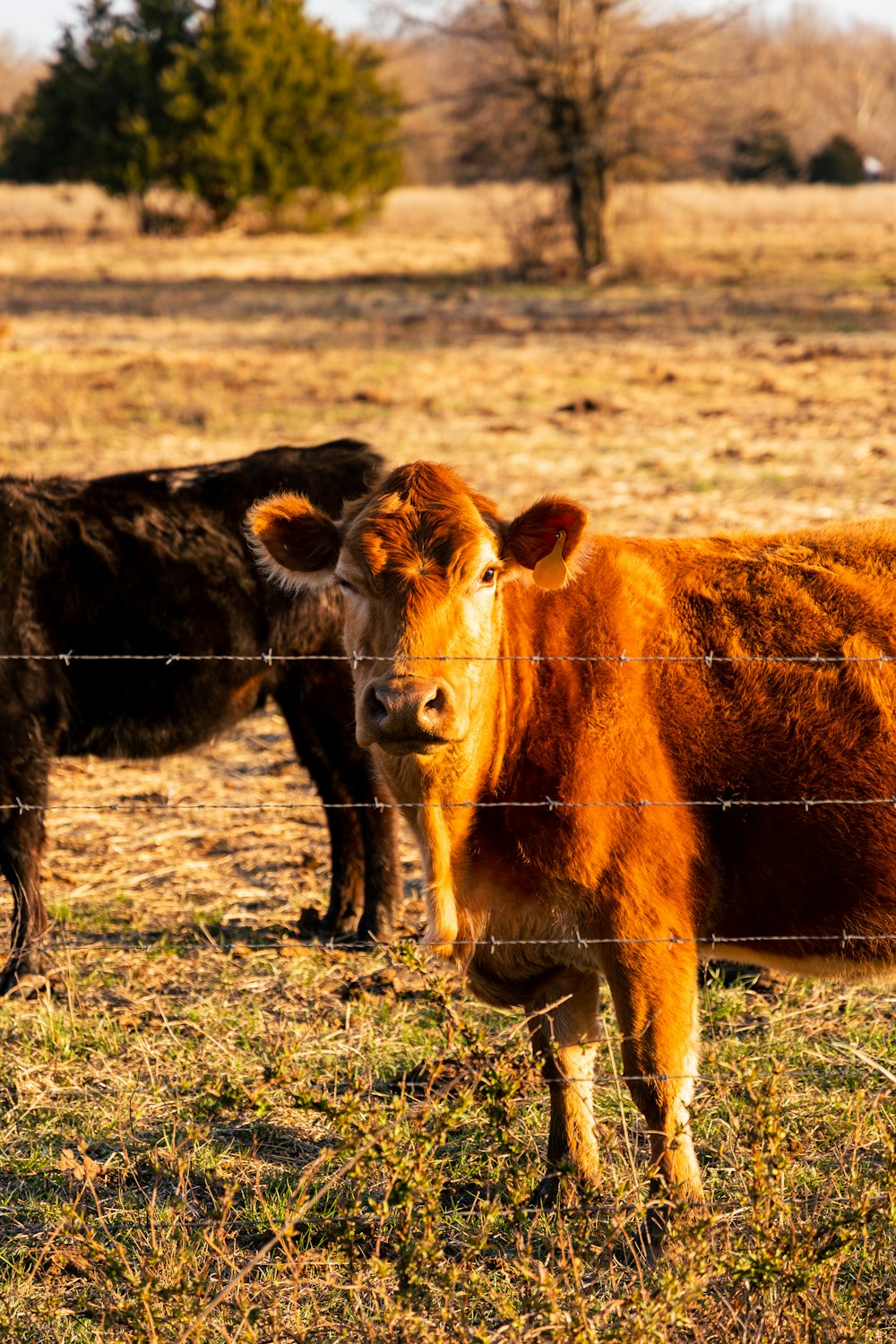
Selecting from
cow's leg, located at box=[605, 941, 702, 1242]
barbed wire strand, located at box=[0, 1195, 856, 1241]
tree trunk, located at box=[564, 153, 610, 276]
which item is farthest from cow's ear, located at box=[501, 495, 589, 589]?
tree trunk, located at box=[564, 153, 610, 276]

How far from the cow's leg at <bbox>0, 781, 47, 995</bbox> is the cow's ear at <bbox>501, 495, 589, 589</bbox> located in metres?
2.53

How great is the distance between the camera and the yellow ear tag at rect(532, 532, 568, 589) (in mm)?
3451

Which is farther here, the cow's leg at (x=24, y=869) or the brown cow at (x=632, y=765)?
the cow's leg at (x=24, y=869)

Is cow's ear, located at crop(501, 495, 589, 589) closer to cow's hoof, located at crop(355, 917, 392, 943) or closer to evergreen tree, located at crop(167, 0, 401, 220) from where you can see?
cow's hoof, located at crop(355, 917, 392, 943)

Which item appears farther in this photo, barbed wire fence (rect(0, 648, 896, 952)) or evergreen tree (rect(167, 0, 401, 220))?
evergreen tree (rect(167, 0, 401, 220))

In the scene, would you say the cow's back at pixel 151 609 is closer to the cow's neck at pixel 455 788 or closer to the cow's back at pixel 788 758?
the cow's neck at pixel 455 788

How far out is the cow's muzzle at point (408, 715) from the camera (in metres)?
3.06

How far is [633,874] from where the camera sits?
329 cm

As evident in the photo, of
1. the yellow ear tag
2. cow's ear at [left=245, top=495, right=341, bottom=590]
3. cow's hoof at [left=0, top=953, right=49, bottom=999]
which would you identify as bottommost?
cow's hoof at [left=0, top=953, right=49, bottom=999]

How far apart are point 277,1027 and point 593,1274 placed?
1438mm

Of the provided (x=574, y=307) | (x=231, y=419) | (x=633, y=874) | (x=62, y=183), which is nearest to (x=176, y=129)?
(x=62, y=183)

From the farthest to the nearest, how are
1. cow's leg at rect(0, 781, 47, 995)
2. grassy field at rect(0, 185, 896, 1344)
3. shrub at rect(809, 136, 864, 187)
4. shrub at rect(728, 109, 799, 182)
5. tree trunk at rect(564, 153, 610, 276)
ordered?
shrub at rect(809, 136, 864, 187) < shrub at rect(728, 109, 799, 182) < tree trunk at rect(564, 153, 610, 276) < cow's leg at rect(0, 781, 47, 995) < grassy field at rect(0, 185, 896, 1344)

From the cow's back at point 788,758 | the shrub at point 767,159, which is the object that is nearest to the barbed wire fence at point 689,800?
the cow's back at point 788,758

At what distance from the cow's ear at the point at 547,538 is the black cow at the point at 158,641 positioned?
187 centimetres
